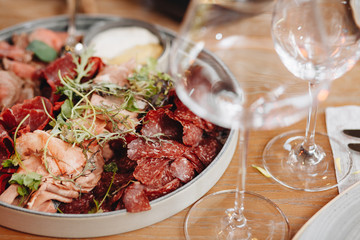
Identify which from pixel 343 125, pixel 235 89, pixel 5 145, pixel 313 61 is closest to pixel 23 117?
pixel 5 145

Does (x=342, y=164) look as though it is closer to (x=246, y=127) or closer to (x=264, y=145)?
(x=264, y=145)

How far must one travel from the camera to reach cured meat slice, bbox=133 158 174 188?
0.95 metres

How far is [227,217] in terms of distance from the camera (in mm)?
964

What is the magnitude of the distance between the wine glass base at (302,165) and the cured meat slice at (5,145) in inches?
27.2

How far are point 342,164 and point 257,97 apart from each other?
1.31 ft

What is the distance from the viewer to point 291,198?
0.99 meters

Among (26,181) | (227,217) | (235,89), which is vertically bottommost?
(227,217)

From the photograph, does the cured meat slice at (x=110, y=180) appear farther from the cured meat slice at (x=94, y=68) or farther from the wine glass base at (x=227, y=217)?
the cured meat slice at (x=94, y=68)

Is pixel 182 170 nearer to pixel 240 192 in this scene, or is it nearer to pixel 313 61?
pixel 240 192

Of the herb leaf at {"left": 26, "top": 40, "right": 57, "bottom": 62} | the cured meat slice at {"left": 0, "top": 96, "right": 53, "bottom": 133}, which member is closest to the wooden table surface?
the cured meat slice at {"left": 0, "top": 96, "right": 53, "bottom": 133}

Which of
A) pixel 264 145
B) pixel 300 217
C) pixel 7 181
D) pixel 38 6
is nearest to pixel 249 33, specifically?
pixel 264 145

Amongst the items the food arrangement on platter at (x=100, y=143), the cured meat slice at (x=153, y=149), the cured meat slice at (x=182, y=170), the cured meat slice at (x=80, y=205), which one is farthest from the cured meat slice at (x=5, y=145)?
the cured meat slice at (x=182, y=170)

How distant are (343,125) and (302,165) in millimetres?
213

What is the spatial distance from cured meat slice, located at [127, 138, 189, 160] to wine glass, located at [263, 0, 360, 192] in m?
0.26
